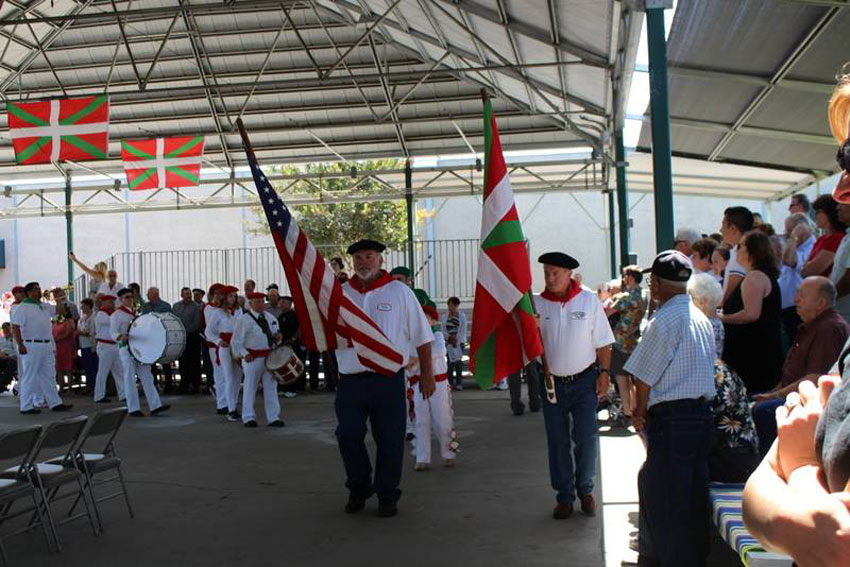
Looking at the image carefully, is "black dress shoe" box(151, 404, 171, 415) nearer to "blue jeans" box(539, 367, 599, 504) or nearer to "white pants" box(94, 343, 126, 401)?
"white pants" box(94, 343, 126, 401)

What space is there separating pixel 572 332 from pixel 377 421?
1621 millimetres

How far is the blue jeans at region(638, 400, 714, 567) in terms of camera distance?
474 cm

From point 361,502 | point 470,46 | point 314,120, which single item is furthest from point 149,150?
point 361,502

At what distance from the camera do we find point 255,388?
12.6m

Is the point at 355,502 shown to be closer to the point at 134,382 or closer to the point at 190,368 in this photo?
the point at 134,382

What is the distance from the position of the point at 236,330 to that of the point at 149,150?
22.0 ft

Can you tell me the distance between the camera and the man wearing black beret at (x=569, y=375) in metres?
6.91

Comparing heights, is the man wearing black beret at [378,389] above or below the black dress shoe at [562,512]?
above

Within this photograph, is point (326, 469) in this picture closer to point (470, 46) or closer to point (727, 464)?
point (727, 464)

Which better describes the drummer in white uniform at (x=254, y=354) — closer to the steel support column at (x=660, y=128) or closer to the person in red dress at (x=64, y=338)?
the steel support column at (x=660, y=128)

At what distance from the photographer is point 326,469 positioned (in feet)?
30.6

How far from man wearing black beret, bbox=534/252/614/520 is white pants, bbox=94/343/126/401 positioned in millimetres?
10417

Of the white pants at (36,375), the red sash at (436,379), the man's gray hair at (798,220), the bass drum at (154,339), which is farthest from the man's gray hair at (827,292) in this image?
the white pants at (36,375)

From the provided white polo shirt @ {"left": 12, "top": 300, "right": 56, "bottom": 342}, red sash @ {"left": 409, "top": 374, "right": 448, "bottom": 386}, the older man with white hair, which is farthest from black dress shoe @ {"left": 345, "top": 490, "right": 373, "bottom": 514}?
white polo shirt @ {"left": 12, "top": 300, "right": 56, "bottom": 342}
